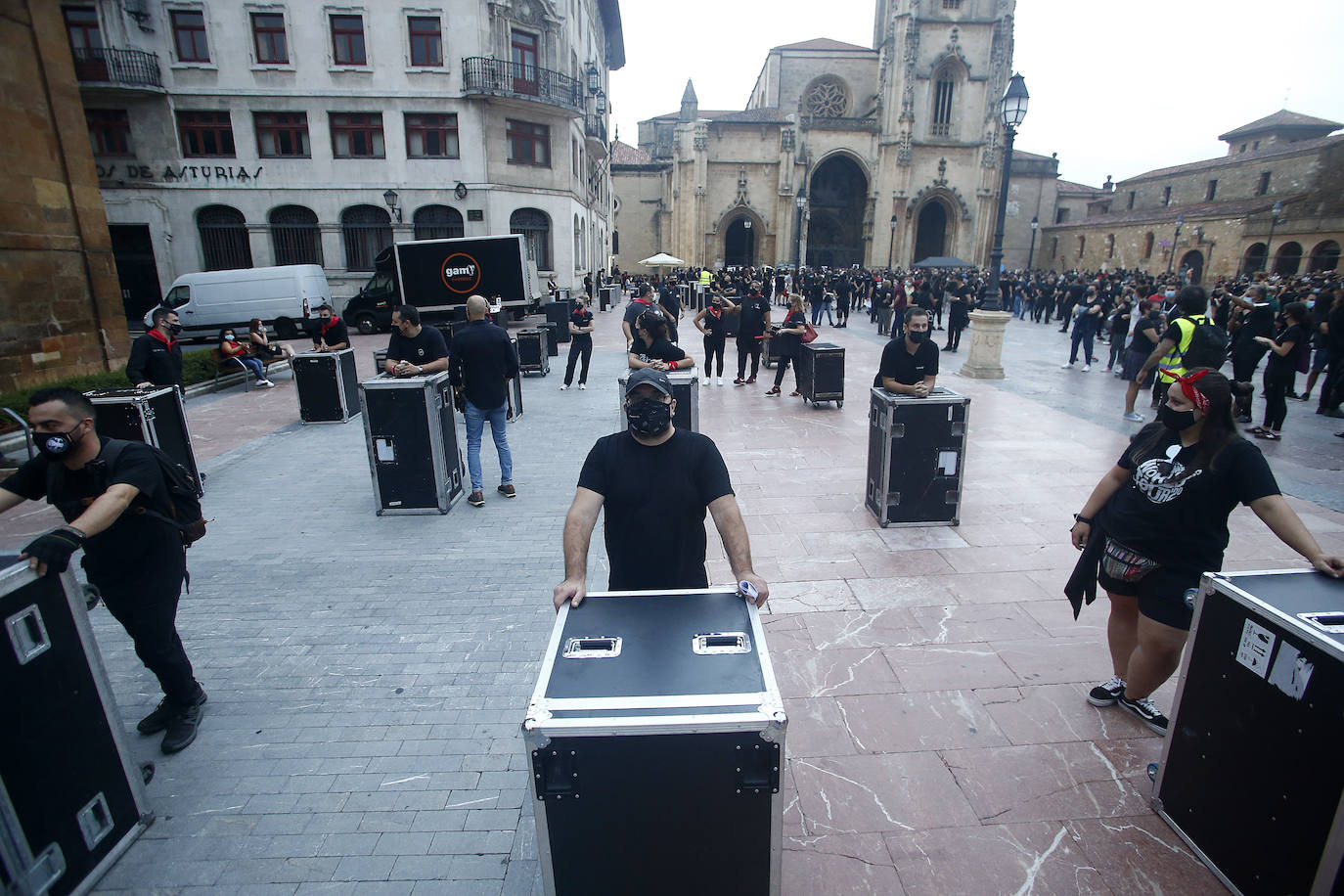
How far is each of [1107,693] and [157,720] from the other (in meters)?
5.30

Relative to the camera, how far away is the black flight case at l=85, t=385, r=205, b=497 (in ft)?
22.2

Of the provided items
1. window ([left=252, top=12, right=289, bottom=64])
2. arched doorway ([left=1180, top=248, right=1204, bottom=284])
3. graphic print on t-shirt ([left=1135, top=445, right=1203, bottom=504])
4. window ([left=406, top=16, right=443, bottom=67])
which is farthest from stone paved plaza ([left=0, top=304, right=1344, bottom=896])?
arched doorway ([left=1180, top=248, right=1204, bottom=284])

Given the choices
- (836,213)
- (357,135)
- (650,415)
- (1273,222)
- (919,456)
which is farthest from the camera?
(836,213)

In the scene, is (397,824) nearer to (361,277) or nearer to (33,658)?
(33,658)

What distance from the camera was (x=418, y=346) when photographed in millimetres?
7016

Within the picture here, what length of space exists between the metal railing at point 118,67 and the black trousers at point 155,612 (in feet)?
96.3

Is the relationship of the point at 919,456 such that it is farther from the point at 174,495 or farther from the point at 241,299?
the point at 241,299

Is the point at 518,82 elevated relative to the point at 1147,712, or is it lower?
elevated

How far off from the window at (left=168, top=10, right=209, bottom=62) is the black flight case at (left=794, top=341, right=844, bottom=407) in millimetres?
26731

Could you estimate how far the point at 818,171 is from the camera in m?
53.5

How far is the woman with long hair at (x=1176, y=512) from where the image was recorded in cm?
305

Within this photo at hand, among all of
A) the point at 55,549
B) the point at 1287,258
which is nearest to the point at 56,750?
the point at 55,549

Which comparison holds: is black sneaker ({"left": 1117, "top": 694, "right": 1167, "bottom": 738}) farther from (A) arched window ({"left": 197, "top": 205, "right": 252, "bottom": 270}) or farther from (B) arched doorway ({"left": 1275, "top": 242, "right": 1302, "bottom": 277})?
(B) arched doorway ({"left": 1275, "top": 242, "right": 1302, "bottom": 277})

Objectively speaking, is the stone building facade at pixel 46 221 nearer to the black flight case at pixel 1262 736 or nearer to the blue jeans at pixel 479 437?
the blue jeans at pixel 479 437
